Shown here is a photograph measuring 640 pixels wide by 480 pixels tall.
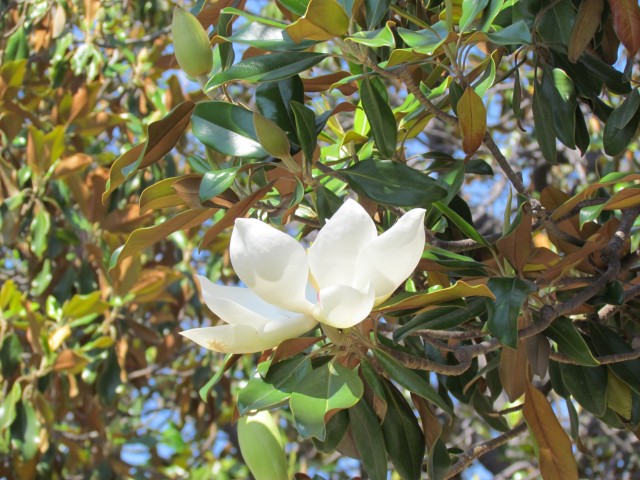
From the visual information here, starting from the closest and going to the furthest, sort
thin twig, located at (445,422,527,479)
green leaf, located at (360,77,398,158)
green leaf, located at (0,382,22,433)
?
green leaf, located at (360,77,398,158) < thin twig, located at (445,422,527,479) < green leaf, located at (0,382,22,433)

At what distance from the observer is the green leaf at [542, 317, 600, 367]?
3.82ft

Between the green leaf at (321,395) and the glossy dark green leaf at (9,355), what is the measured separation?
1.88 m

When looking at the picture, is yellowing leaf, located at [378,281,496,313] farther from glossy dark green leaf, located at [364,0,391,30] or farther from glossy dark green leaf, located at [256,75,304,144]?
glossy dark green leaf, located at [364,0,391,30]

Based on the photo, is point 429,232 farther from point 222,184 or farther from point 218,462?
point 218,462

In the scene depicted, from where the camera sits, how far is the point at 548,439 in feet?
4.23

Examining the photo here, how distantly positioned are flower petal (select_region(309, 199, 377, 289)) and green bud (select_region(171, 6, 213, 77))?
1.15 ft

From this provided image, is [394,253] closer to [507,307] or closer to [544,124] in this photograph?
[507,307]

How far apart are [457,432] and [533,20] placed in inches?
117

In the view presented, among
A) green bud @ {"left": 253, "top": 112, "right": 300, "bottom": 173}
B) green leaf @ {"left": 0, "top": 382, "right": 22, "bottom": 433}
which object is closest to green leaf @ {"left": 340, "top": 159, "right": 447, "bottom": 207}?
green bud @ {"left": 253, "top": 112, "right": 300, "bottom": 173}

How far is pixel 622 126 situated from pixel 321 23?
483 millimetres

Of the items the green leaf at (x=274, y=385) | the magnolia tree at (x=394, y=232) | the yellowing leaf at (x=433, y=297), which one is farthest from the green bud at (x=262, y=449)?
the yellowing leaf at (x=433, y=297)

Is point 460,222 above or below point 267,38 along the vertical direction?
below

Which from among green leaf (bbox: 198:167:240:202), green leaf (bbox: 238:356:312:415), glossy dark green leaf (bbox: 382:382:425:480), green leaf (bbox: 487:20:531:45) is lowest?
glossy dark green leaf (bbox: 382:382:425:480)

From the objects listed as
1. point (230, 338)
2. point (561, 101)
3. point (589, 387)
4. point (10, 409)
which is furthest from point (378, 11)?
point (10, 409)
